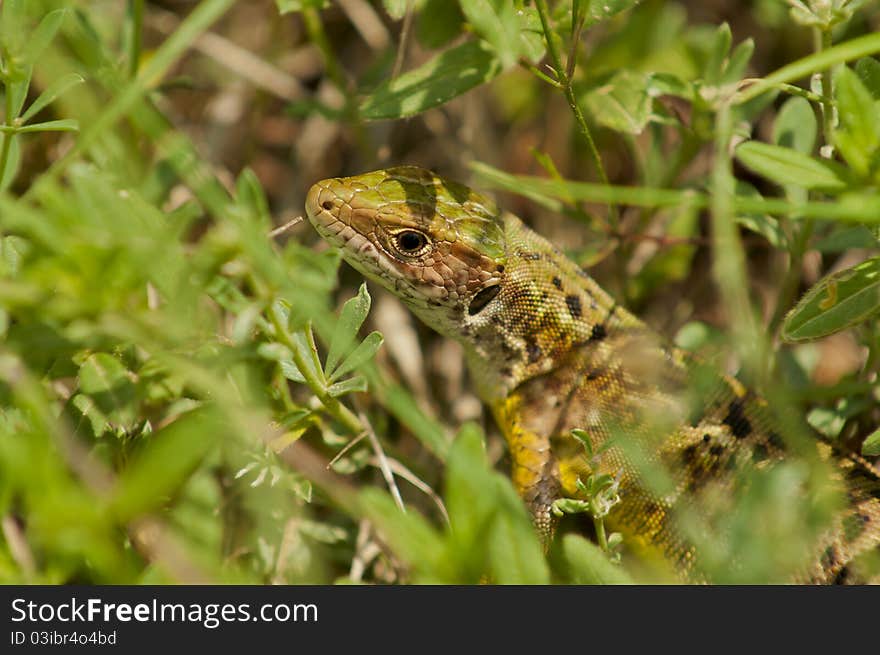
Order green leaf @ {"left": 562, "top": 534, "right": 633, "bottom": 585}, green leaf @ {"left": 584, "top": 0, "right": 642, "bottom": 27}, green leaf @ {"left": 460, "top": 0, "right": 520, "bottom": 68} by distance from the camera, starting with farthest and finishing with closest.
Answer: green leaf @ {"left": 584, "top": 0, "right": 642, "bottom": 27} → green leaf @ {"left": 460, "top": 0, "right": 520, "bottom": 68} → green leaf @ {"left": 562, "top": 534, "right": 633, "bottom": 585}

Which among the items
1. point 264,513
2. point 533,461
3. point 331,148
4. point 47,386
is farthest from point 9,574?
point 331,148

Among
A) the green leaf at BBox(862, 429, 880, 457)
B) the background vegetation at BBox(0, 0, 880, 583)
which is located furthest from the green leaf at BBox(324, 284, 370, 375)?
the green leaf at BBox(862, 429, 880, 457)

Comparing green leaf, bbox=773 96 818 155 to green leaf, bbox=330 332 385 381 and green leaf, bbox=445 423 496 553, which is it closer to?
green leaf, bbox=330 332 385 381

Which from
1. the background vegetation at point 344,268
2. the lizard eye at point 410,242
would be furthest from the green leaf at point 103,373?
the lizard eye at point 410,242

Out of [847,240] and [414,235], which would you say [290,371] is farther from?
[847,240]

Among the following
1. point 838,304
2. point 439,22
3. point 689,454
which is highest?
point 439,22

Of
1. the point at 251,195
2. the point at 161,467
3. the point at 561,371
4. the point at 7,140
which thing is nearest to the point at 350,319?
the point at 251,195
